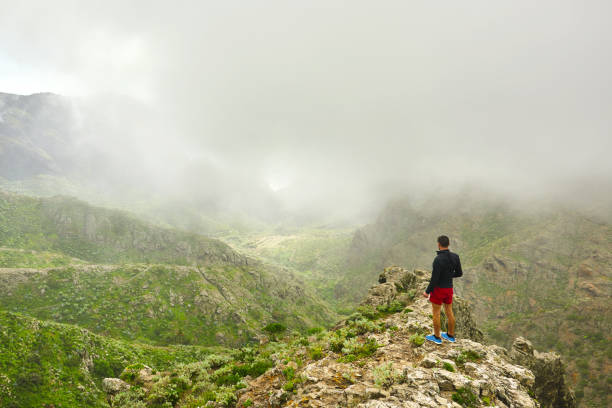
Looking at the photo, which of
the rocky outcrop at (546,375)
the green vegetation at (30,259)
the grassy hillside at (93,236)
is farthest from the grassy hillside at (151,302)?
the rocky outcrop at (546,375)

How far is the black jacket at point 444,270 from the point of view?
37.3ft

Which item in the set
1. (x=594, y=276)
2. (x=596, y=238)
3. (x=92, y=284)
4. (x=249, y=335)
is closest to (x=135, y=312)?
(x=92, y=284)

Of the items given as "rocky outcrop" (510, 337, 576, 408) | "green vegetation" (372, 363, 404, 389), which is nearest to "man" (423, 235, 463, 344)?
"green vegetation" (372, 363, 404, 389)

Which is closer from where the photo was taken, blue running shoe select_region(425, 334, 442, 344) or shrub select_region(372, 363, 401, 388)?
shrub select_region(372, 363, 401, 388)

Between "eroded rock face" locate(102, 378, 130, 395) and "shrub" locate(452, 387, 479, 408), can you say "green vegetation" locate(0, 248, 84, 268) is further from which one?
"shrub" locate(452, 387, 479, 408)

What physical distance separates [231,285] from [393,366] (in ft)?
507

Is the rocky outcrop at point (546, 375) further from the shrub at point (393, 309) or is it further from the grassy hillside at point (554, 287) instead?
the grassy hillside at point (554, 287)

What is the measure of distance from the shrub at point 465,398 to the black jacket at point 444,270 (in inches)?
159

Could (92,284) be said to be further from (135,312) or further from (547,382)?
(547,382)

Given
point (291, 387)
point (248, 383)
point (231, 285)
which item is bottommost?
point (231, 285)

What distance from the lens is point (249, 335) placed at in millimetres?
118562

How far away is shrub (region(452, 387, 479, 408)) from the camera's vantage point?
7948 mm

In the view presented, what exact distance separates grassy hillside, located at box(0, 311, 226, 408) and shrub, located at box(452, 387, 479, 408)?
23.4 metres

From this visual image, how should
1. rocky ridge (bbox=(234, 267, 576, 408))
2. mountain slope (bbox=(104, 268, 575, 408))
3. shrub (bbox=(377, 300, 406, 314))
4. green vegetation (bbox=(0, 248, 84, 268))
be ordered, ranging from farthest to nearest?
green vegetation (bbox=(0, 248, 84, 268))
shrub (bbox=(377, 300, 406, 314))
mountain slope (bbox=(104, 268, 575, 408))
rocky ridge (bbox=(234, 267, 576, 408))
